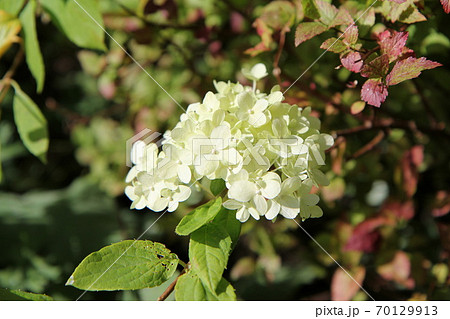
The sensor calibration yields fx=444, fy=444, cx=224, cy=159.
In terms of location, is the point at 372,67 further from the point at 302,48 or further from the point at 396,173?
the point at 396,173

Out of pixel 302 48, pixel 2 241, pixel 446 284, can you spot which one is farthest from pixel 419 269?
pixel 2 241

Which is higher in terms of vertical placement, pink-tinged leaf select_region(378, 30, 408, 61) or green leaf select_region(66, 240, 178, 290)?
pink-tinged leaf select_region(378, 30, 408, 61)

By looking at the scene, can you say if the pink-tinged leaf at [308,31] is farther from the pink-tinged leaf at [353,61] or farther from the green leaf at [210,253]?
the green leaf at [210,253]

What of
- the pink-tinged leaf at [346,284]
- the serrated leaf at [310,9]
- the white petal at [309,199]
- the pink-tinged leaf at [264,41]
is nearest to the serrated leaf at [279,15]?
the pink-tinged leaf at [264,41]

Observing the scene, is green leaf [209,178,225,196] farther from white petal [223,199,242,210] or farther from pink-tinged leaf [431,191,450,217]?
pink-tinged leaf [431,191,450,217]

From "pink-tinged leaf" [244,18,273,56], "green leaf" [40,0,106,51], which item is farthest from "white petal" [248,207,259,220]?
"green leaf" [40,0,106,51]
